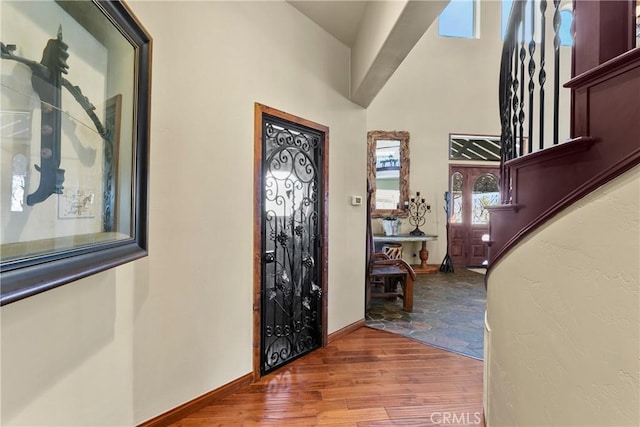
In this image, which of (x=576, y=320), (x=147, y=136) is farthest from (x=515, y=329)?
(x=147, y=136)

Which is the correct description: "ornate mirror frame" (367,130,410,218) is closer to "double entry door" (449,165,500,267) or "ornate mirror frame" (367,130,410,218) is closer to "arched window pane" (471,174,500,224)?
"double entry door" (449,165,500,267)

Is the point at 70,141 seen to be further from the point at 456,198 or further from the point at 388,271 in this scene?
the point at 456,198

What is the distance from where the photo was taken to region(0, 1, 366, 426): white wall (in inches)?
41.0

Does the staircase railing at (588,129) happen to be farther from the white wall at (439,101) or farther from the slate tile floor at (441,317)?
the white wall at (439,101)

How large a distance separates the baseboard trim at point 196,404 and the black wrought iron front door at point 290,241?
218mm

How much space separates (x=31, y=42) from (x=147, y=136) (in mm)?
512

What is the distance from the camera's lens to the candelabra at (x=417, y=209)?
20.5ft

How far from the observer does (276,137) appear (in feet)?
7.41

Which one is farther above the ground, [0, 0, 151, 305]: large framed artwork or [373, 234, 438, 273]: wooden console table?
[0, 0, 151, 305]: large framed artwork

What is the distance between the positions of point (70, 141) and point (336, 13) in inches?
90.7

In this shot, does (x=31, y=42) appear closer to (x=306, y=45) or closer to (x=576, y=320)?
(x=576, y=320)

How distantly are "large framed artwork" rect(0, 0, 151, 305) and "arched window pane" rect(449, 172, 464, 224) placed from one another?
6.36m

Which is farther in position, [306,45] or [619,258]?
[306,45]

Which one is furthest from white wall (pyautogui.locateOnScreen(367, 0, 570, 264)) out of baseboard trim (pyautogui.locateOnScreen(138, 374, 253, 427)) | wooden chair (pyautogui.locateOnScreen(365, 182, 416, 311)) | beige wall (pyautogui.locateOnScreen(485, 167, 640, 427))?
beige wall (pyautogui.locateOnScreen(485, 167, 640, 427))
